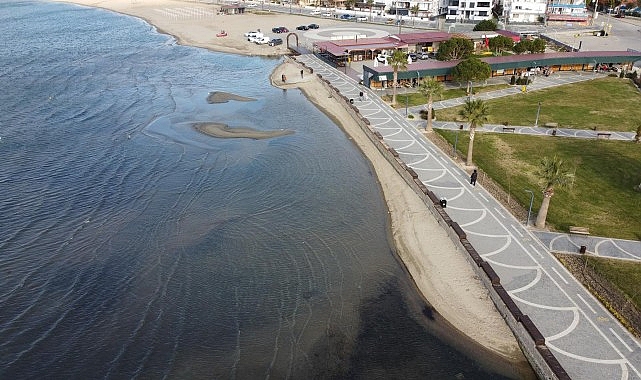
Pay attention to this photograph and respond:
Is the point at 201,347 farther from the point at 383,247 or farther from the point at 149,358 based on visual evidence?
the point at 383,247

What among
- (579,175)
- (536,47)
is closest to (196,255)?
(579,175)

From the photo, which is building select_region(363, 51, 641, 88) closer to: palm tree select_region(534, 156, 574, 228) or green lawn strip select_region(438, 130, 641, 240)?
green lawn strip select_region(438, 130, 641, 240)

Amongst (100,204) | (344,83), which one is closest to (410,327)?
(100,204)

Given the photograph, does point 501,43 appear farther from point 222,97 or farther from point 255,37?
point 255,37

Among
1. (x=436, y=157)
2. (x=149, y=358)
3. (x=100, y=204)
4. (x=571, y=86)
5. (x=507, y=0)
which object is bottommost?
(x=149, y=358)

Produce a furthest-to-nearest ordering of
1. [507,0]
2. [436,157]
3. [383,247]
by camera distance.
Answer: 1. [507,0]
2. [436,157]
3. [383,247]

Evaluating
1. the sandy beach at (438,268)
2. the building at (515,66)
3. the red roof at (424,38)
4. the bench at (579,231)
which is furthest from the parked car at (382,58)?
the bench at (579,231)
